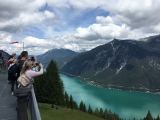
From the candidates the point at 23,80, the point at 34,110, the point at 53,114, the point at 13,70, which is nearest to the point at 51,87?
the point at 53,114

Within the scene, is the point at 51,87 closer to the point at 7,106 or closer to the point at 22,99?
the point at 7,106

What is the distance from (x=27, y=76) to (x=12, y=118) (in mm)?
3068

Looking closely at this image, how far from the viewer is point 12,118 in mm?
9438

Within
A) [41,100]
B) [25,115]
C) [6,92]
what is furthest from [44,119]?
[41,100]

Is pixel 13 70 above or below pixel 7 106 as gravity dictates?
above

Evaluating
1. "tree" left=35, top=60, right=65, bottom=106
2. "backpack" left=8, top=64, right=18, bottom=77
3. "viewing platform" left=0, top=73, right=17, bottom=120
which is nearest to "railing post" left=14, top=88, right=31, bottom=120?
"viewing platform" left=0, top=73, right=17, bottom=120

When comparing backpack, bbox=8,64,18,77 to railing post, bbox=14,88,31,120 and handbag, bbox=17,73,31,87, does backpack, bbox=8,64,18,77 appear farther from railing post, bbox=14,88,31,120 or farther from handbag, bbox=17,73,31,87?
railing post, bbox=14,88,31,120

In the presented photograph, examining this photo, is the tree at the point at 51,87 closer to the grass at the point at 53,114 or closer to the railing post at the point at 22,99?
the grass at the point at 53,114

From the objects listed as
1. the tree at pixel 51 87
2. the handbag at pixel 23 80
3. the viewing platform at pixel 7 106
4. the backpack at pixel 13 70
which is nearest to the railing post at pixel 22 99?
the handbag at pixel 23 80

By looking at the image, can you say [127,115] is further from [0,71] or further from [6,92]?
[6,92]

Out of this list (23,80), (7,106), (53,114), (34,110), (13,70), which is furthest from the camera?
(53,114)

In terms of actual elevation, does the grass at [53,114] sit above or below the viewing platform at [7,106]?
below

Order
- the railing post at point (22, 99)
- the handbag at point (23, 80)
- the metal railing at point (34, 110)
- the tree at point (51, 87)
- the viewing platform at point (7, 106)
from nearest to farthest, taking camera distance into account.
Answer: the metal railing at point (34, 110)
the railing post at point (22, 99)
the handbag at point (23, 80)
the viewing platform at point (7, 106)
the tree at point (51, 87)

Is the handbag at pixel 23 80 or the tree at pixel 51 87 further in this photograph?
the tree at pixel 51 87
